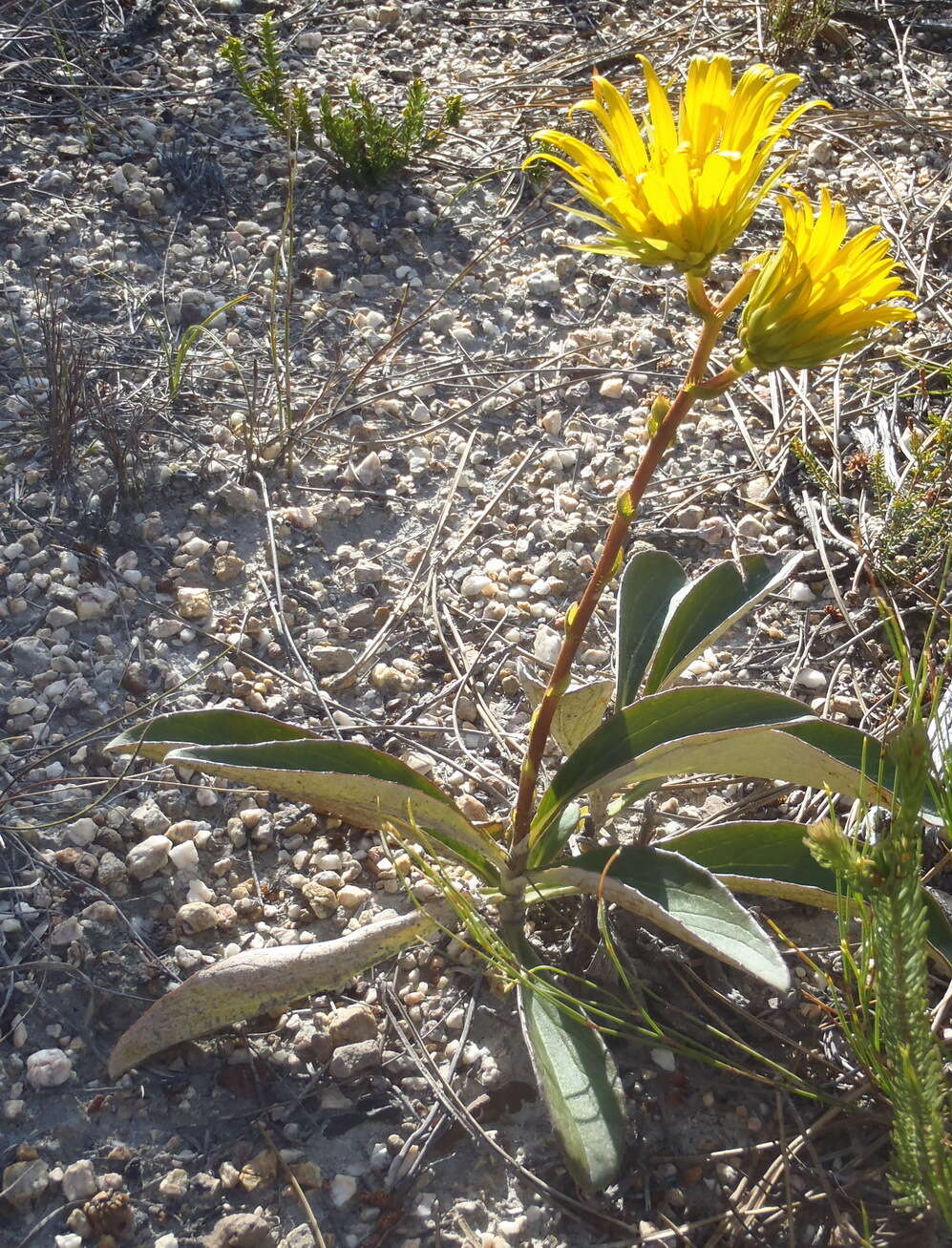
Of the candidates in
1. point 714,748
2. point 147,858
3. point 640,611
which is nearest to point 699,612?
point 640,611

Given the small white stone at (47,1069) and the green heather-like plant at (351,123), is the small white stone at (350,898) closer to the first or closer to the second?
the small white stone at (47,1069)

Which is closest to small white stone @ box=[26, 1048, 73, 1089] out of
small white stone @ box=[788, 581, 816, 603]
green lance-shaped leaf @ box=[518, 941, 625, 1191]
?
green lance-shaped leaf @ box=[518, 941, 625, 1191]

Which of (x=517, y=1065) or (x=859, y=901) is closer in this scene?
(x=859, y=901)

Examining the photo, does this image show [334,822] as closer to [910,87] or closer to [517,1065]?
A: [517,1065]

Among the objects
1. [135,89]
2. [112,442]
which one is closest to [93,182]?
[135,89]

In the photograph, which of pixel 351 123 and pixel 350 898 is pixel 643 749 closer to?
pixel 350 898

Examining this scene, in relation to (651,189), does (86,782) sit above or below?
below
